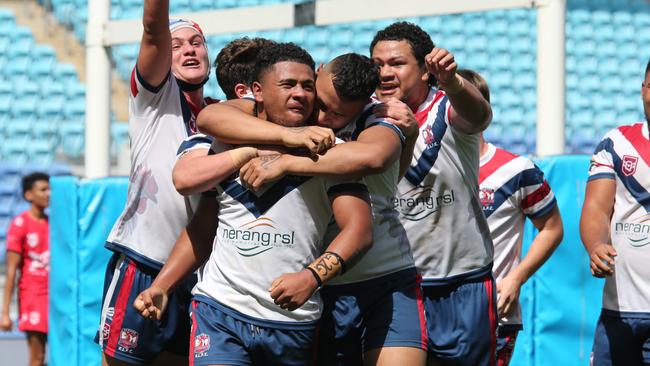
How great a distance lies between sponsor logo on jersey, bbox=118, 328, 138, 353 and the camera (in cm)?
439

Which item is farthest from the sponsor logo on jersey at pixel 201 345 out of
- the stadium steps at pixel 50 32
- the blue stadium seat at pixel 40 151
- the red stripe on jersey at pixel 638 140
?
the stadium steps at pixel 50 32

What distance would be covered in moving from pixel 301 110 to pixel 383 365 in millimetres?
949

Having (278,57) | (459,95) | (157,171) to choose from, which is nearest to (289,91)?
(278,57)

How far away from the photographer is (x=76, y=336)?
725 centimetres

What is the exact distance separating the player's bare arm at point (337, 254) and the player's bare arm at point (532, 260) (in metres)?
1.53

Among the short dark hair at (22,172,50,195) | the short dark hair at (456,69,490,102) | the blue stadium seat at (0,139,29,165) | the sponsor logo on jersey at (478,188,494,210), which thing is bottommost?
the short dark hair at (22,172,50,195)

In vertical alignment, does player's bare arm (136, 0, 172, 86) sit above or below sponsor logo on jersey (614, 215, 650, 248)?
above

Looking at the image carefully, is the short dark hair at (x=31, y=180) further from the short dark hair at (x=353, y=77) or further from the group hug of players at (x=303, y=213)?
the short dark hair at (x=353, y=77)

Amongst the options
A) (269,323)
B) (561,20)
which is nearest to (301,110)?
(269,323)

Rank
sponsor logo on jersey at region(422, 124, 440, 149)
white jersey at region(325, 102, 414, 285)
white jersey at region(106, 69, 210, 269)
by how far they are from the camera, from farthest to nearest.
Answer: white jersey at region(106, 69, 210, 269), sponsor logo on jersey at region(422, 124, 440, 149), white jersey at region(325, 102, 414, 285)

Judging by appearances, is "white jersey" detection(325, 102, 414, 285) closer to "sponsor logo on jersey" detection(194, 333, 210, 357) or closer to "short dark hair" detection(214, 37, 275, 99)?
"sponsor logo on jersey" detection(194, 333, 210, 357)

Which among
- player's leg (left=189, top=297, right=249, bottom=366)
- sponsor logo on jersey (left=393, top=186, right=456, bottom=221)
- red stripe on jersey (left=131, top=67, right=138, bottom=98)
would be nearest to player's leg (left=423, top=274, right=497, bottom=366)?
sponsor logo on jersey (left=393, top=186, right=456, bottom=221)

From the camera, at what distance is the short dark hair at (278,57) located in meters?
3.58

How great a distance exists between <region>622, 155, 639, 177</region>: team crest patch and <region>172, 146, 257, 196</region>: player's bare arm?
1861mm
